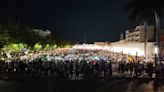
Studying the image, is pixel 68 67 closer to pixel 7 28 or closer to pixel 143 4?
pixel 143 4

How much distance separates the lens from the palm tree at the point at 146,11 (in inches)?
2345

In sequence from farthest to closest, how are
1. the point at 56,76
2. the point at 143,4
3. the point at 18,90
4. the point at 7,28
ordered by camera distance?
1. the point at 7,28
2. the point at 143,4
3. the point at 56,76
4. the point at 18,90

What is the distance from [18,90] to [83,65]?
1602 cm

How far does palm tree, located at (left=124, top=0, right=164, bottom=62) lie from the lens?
195 ft

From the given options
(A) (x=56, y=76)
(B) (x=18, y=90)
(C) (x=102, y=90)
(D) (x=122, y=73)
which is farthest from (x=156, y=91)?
(D) (x=122, y=73)

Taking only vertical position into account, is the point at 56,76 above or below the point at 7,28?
below

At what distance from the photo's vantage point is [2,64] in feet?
146

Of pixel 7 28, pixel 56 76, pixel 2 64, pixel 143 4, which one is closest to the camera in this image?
pixel 56 76

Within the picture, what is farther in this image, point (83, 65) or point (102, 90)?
point (83, 65)

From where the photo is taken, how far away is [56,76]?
134 feet

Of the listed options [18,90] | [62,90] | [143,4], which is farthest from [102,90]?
[143,4]

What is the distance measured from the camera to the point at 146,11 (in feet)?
208

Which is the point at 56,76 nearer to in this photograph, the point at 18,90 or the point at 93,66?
the point at 93,66

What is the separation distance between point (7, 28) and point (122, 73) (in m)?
66.0
